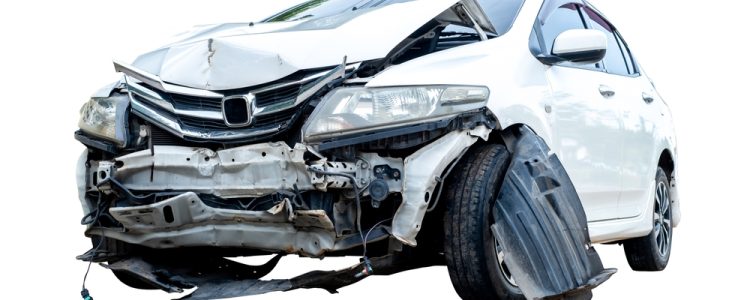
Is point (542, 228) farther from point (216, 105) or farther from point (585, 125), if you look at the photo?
point (216, 105)

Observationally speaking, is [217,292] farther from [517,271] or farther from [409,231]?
[517,271]

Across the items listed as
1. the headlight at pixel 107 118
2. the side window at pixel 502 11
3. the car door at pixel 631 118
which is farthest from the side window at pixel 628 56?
the headlight at pixel 107 118

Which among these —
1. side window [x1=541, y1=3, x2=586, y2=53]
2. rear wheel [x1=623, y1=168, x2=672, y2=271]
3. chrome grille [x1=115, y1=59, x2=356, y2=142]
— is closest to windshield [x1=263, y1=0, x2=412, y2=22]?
side window [x1=541, y1=3, x2=586, y2=53]

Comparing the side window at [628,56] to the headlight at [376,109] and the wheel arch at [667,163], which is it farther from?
the headlight at [376,109]

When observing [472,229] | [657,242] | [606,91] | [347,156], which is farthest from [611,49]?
[347,156]

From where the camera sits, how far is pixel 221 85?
21.5 feet

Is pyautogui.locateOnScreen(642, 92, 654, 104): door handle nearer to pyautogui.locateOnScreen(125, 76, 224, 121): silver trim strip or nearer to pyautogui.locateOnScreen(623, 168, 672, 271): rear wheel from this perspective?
pyautogui.locateOnScreen(623, 168, 672, 271): rear wheel

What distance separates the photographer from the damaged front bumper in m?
6.14

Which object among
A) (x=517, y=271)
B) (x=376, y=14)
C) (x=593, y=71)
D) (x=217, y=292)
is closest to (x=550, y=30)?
(x=593, y=71)

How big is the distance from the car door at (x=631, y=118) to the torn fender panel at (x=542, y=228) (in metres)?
1.81

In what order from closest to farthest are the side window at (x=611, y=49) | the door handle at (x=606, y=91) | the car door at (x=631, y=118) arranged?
the door handle at (x=606, y=91), the car door at (x=631, y=118), the side window at (x=611, y=49)

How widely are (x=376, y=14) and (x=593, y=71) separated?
200cm

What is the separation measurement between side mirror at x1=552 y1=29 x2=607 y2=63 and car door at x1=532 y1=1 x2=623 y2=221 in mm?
188

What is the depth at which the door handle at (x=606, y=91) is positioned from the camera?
8.15 metres
